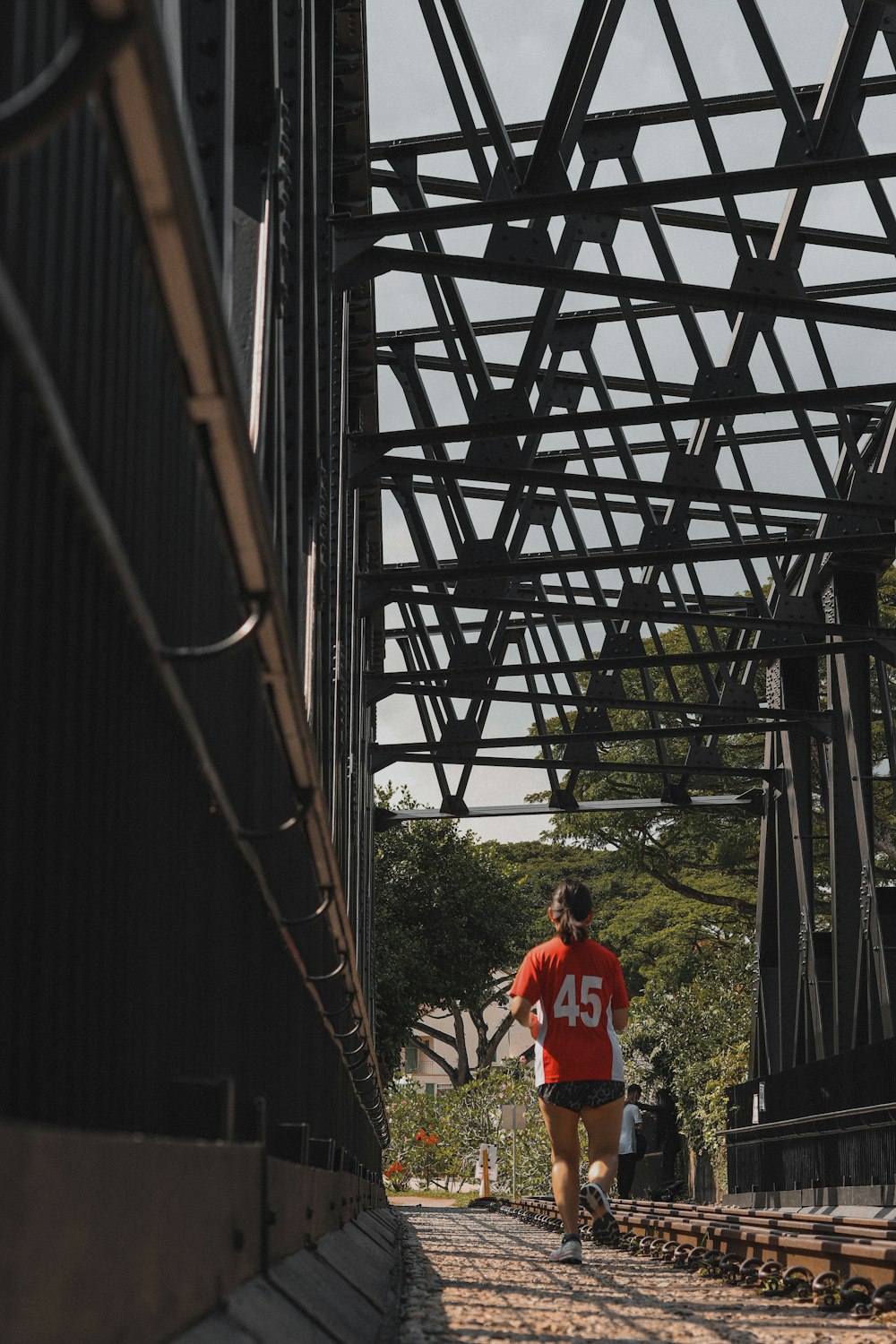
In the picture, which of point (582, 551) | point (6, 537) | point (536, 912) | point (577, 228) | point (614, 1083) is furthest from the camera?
point (536, 912)

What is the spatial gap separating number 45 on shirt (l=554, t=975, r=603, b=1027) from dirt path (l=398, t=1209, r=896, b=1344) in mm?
1217

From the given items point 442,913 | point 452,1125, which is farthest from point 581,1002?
point 452,1125

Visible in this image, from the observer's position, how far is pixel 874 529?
1620cm

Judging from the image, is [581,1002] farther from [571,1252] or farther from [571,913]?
[571,1252]

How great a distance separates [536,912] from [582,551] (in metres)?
25.8

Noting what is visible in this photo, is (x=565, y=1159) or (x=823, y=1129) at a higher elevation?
(x=823, y=1129)

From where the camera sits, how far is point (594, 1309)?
19.8ft

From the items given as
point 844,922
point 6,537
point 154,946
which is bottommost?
point 154,946

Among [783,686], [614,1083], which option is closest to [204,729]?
[614,1083]

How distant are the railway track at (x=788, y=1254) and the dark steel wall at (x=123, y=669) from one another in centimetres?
236

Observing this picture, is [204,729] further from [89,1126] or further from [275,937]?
[275,937]

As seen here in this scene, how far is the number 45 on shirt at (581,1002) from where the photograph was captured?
8.68 m

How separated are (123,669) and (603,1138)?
7115 mm

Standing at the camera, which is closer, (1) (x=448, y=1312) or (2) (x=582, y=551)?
(1) (x=448, y=1312)
